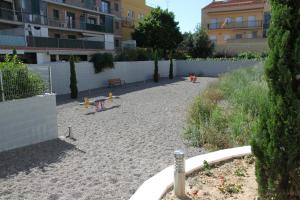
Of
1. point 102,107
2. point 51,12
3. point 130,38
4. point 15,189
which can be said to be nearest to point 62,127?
point 102,107

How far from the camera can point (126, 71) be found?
27250 mm

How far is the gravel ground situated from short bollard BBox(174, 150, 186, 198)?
1.18 metres

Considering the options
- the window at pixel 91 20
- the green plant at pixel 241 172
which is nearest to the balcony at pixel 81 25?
the window at pixel 91 20

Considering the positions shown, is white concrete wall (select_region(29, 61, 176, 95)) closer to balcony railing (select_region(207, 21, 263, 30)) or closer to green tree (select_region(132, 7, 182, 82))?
green tree (select_region(132, 7, 182, 82))

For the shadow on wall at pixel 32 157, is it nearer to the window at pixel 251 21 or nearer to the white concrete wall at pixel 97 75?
the white concrete wall at pixel 97 75

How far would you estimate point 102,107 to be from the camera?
1391 cm

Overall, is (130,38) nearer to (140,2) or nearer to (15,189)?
(140,2)

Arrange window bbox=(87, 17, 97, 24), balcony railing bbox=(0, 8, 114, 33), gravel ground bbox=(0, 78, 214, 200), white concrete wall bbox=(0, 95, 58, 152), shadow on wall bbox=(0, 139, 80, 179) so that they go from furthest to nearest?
window bbox=(87, 17, 97, 24)
balcony railing bbox=(0, 8, 114, 33)
white concrete wall bbox=(0, 95, 58, 152)
shadow on wall bbox=(0, 139, 80, 179)
gravel ground bbox=(0, 78, 214, 200)

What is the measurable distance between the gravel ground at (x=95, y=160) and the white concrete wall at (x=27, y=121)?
0.31m

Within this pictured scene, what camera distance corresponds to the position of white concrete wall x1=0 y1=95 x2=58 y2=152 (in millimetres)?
7223

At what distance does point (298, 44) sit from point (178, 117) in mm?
8574

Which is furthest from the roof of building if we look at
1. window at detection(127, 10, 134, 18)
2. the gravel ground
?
the gravel ground

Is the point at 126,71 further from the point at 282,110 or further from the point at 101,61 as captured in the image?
the point at 282,110

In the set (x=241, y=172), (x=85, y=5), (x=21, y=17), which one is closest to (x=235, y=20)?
(x=85, y=5)
